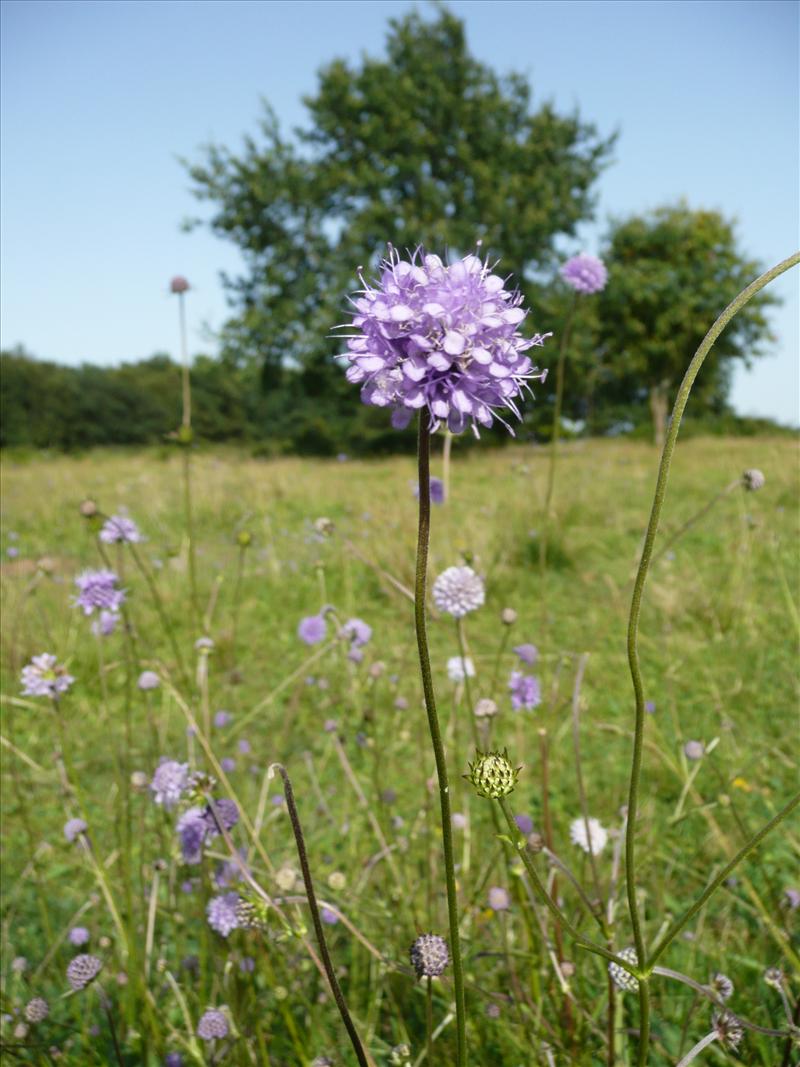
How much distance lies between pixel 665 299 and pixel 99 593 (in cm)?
1818

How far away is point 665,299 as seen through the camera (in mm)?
17562

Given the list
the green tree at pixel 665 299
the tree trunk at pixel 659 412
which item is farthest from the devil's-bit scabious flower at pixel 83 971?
the green tree at pixel 665 299

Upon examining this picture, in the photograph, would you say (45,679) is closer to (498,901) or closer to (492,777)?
(498,901)

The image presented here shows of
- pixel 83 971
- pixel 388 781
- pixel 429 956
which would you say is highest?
pixel 429 956

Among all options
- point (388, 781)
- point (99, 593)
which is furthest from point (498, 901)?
point (388, 781)

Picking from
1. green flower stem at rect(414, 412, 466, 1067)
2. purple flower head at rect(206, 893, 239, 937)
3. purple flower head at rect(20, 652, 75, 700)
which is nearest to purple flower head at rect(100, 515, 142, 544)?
purple flower head at rect(20, 652, 75, 700)

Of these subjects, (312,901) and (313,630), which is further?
(313,630)

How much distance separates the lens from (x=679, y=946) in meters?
1.80

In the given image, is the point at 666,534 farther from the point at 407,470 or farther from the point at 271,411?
the point at 271,411

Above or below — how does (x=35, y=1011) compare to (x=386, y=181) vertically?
below

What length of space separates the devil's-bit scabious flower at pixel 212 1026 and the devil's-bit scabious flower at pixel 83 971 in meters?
0.20

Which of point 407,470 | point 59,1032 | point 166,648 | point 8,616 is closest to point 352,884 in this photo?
point 59,1032

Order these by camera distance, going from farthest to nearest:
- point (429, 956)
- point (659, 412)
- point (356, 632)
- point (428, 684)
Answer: point (659, 412)
point (356, 632)
point (429, 956)
point (428, 684)

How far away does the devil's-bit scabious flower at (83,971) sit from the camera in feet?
3.97
